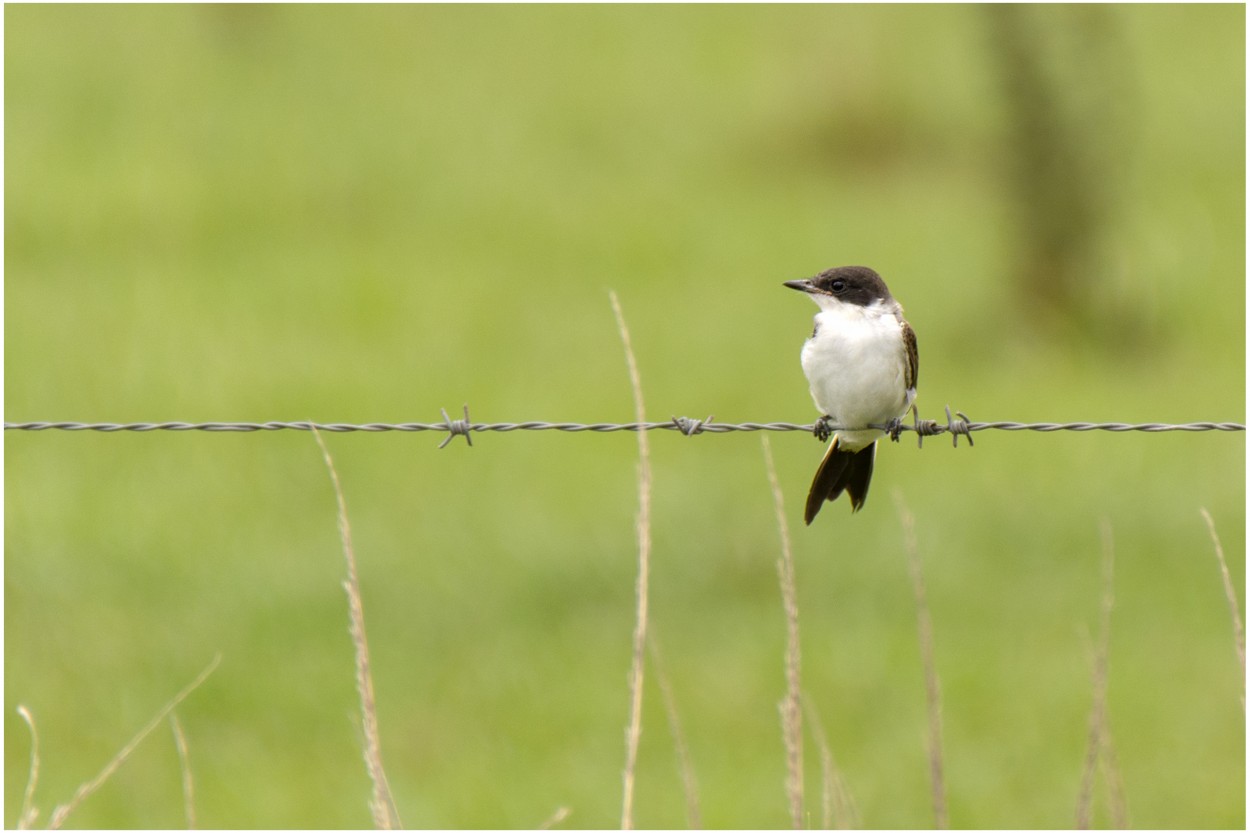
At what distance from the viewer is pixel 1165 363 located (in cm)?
1259

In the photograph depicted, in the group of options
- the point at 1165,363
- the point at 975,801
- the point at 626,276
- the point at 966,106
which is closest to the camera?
the point at 975,801

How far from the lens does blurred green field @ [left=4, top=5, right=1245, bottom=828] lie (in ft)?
25.6

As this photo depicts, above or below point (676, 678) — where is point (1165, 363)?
above

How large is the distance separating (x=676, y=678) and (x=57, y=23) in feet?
50.6

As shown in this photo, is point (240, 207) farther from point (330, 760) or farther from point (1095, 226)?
point (330, 760)

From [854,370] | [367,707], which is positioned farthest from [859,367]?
[367,707]

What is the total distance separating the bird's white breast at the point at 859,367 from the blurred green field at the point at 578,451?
1820mm

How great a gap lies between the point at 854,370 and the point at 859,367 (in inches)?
0.7

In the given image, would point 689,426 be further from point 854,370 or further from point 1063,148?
point 1063,148

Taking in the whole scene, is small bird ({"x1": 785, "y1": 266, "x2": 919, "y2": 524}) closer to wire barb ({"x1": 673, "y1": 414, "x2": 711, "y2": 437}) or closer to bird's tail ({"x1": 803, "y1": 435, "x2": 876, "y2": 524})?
bird's tail ({"x1": 803, "y1": 435, "x2": 876, "y2": 524})

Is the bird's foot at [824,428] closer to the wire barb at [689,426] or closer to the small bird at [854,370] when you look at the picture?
the small bird at [854,370]

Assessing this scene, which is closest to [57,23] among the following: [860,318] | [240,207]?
[240,207]

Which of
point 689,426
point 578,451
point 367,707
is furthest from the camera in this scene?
point 578,451

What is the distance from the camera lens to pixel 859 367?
525 cm
